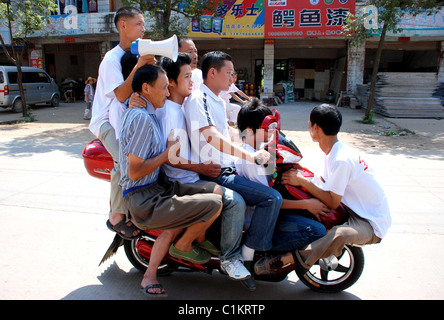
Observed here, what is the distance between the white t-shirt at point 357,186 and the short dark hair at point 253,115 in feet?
1.77

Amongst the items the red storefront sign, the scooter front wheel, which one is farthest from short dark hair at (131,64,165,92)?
the red storefront sign

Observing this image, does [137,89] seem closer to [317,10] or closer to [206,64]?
[206,64]

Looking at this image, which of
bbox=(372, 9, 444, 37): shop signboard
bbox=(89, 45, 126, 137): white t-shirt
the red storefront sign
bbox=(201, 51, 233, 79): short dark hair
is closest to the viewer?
bbox=(201, 51, 233, 79): short dark hair

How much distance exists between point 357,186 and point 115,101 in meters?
1.90

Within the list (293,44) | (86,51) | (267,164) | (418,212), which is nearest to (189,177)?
(267,164)

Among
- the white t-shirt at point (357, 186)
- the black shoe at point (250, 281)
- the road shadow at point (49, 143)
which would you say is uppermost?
the white t-shirt at point (357, 186)

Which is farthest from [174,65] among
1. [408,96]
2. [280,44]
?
[280,44]

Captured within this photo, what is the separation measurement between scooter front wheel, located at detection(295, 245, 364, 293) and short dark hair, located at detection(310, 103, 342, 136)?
83 cm

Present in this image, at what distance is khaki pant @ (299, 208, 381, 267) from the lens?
2.39 meters

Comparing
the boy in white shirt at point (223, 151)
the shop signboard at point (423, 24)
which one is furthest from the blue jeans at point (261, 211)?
the shop signboard at point (423, 24)

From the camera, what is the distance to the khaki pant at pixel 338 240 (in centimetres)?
239

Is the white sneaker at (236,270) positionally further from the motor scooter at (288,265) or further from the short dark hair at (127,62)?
the short dark hair at (127,62)

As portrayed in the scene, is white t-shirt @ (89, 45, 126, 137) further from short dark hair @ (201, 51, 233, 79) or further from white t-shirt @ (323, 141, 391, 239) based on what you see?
white t-shirt @ (323, 141, 391, 239)
